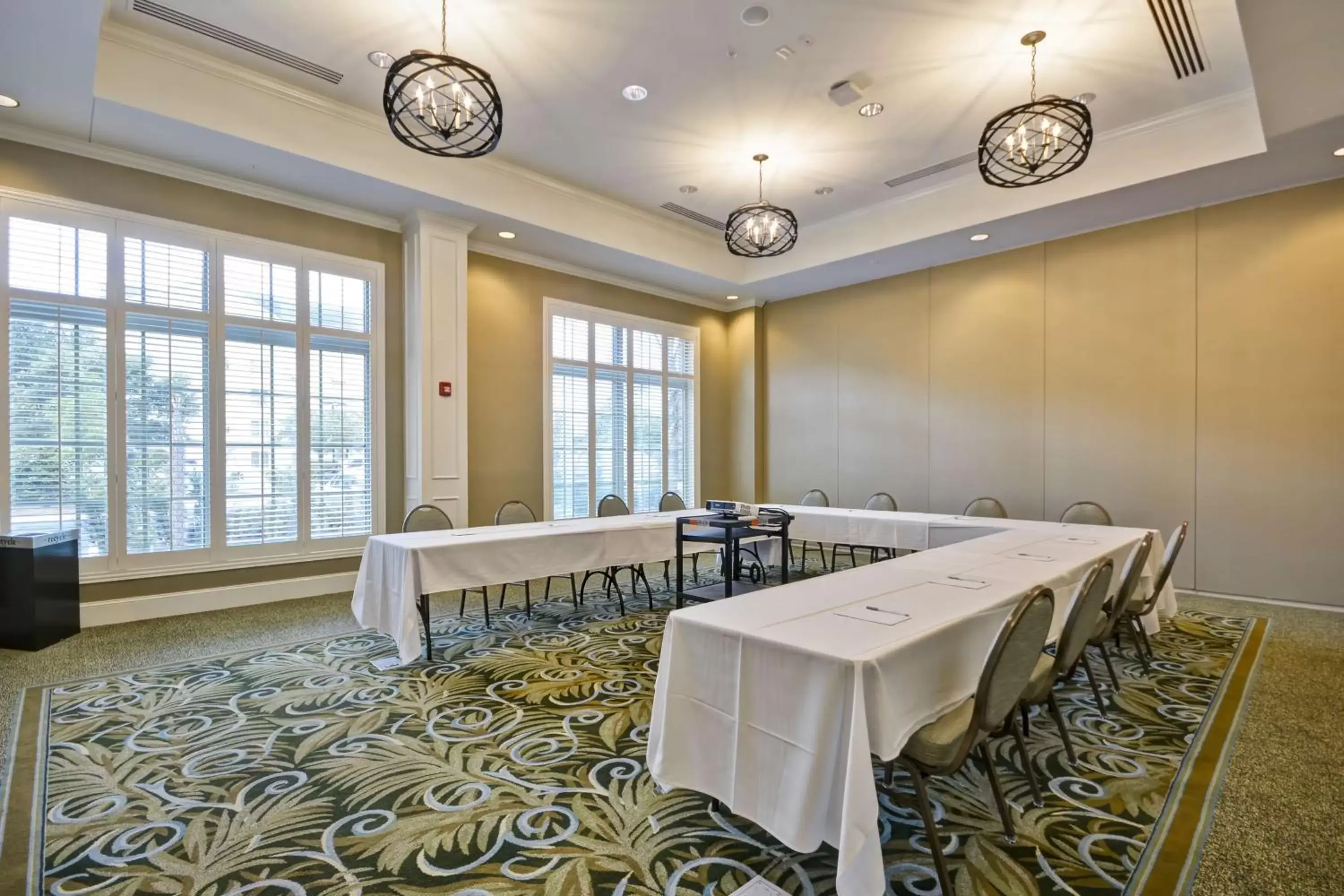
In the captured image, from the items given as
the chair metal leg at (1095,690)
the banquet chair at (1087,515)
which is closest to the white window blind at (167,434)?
the chair metal leg at (1095,690)

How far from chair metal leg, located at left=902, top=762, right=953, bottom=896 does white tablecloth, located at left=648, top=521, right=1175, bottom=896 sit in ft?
0.49

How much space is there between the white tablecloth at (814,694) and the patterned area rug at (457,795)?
30 centimetres

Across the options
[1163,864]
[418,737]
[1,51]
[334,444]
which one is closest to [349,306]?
[334,444]

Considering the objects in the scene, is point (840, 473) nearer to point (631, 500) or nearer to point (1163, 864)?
point (631, 500)

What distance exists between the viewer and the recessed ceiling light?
385 cm

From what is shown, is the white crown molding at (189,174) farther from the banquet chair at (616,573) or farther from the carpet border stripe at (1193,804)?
the carpet border stripe at (1193,804)

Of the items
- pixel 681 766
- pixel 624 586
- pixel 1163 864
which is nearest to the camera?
pixel 1163 864

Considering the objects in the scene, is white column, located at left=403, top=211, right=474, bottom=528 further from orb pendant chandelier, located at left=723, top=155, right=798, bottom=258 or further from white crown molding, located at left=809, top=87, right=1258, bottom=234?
white crown molding, located at left=809, top=87, right=1258, bottom=234

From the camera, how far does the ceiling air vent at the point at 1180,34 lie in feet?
12.5

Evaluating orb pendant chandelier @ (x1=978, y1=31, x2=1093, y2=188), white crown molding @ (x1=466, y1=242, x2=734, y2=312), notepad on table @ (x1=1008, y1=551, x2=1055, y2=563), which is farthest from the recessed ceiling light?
white crown molding @ (x1=466, y1=242, x2=734, y2=312)

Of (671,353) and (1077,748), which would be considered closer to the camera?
(1077,748)

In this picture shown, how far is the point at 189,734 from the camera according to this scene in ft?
10.3

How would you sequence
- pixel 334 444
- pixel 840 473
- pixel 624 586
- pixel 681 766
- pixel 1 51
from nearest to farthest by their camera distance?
pixel 681 766 → pixel 1 51 → pixel 334 444 → pixel 624 586 → pixel 840 473

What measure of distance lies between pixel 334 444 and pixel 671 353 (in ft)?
15.4
